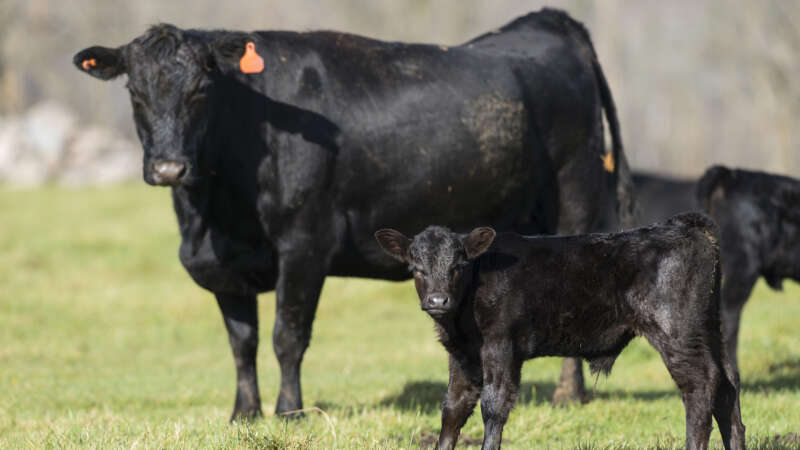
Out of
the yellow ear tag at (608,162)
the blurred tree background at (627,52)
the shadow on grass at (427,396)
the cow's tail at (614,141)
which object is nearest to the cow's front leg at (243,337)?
the shadow on grass at (427,396)

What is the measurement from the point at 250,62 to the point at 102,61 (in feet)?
3.52

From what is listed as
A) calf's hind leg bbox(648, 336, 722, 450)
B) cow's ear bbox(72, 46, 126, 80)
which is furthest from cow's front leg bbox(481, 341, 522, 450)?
cow's ear bbox(72, 46, 126, 80)

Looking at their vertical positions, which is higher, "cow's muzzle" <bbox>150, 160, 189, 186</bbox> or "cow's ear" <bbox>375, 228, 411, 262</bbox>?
"cow's muzzle" <bbox>150, 160, 189, 186</bbox>

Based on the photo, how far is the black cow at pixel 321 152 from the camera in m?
7.15

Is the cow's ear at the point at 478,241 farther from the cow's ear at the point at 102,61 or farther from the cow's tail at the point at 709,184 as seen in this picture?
the cow's tail at the point at 709,184

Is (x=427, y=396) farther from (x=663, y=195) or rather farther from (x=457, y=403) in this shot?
(x=663, y=195)

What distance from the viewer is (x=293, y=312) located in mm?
7324

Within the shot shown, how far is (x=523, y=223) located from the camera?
27.7 ft

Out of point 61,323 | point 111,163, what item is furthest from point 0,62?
point 61,323

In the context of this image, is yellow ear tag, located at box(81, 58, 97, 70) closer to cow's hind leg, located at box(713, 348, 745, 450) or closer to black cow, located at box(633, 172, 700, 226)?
cow's hind leg, located at box(713, 348, 745, 450)

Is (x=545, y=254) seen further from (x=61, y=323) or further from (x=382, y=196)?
(x=61, y=323)

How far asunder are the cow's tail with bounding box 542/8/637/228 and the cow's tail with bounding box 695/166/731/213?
4.99ft

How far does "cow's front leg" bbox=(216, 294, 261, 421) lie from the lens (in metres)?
7.93

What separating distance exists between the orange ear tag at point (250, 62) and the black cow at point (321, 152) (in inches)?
0.7
